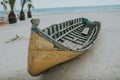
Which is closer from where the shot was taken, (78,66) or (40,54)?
(40,54)

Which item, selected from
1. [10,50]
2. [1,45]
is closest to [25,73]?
[10,50]

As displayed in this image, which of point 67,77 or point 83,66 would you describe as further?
point 83,66

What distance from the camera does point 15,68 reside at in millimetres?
6035

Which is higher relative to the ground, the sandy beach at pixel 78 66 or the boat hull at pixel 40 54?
the boat hull at pixel 40 54

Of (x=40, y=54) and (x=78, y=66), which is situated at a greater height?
(x=40, y=54)

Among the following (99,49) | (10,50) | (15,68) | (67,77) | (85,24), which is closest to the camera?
(67,77)

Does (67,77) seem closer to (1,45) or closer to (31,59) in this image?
(31,59)

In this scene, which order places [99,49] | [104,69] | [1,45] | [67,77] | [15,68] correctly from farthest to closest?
[1,45] → [99,49] → [15,68] → [104,69] → [67,77]

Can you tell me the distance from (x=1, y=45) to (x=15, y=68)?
11.2ft

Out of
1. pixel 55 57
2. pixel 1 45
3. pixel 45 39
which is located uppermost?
pixel 45 39

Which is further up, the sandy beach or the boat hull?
the boat hull

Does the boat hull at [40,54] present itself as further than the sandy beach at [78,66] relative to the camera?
No

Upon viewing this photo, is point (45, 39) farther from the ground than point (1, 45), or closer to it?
farther from the ground

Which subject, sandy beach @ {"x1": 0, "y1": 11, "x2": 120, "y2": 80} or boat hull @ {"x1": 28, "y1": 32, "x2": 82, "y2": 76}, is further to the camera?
sandy beach @ {"x1": 0, "y1": 11, "x2": 120, "y2": 80}
